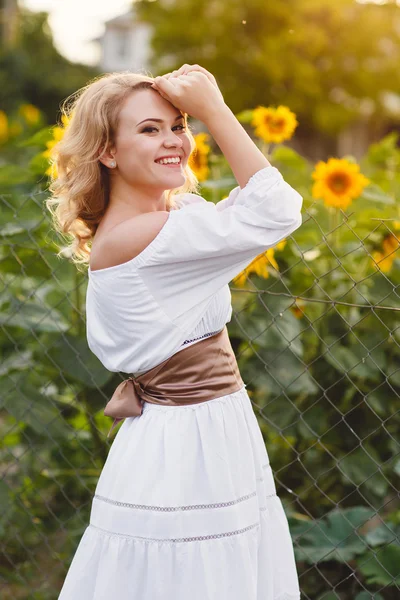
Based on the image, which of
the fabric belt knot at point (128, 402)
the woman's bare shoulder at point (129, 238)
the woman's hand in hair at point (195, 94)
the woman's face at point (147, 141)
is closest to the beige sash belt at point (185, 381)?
the fabric belt knot at point (128, 402)

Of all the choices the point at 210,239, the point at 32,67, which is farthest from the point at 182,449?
the point at 32,67

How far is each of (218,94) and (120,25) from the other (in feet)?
137

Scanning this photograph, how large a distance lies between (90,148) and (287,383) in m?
0.96

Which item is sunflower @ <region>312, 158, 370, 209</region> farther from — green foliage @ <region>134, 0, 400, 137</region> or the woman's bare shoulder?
green foliage @ <region>134, 0, 400, 137</region>

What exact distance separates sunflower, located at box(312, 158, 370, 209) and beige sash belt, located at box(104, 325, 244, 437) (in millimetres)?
963

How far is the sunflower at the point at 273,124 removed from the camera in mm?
2840

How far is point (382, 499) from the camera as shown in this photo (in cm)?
240

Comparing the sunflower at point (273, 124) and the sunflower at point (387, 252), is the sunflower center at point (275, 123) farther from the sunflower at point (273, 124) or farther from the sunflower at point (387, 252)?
the sunflower at point (387, 252)

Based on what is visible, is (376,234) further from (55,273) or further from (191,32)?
(191,32)

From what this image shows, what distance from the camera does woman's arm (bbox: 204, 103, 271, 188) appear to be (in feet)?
5.03

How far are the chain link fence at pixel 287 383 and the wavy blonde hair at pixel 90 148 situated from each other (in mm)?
594

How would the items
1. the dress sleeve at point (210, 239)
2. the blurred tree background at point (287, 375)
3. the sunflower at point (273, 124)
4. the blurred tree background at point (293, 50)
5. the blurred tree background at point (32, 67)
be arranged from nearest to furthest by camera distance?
the dress sleeve at point (210, 239) < the blurred tree background at point (287, 375) < the sunflower at point (273, 124) < the blurred tree background at point (293, 50) < the blurred tree background at point (32, 67)

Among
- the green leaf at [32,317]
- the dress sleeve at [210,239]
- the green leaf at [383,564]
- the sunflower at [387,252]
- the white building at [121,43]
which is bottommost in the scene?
the white building at [121,43]

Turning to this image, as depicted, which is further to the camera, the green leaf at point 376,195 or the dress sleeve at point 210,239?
the green leaf at point 376,195
